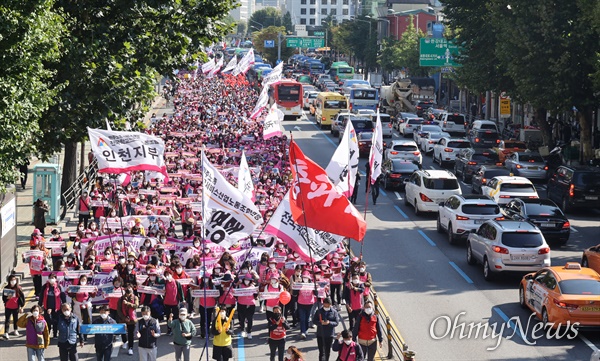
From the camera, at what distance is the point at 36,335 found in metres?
19.3

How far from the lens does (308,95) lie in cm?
8906

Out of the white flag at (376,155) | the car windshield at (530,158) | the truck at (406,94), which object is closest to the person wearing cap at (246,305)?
the white flag at (376,155)

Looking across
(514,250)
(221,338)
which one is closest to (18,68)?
(221,338)

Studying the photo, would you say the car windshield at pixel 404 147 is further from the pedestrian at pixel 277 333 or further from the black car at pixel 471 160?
the pedestrian at pixel 277 333

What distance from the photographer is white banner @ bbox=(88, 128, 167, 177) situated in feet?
85.3

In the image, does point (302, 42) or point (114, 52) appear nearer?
point (114, 52)

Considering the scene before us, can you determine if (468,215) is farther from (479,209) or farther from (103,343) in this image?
(103,343)

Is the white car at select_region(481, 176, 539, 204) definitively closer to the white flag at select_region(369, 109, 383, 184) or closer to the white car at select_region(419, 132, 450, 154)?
the white flag at select_region(369, 109, 383, 184)

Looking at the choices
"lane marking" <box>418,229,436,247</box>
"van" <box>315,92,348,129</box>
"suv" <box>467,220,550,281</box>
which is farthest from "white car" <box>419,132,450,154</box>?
"suv" <box>467,220,550,281</box>

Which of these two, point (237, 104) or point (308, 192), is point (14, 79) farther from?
point (237, 104)

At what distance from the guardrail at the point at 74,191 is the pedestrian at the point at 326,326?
1857cm

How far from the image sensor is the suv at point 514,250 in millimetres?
26016

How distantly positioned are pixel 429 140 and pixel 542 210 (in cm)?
2539

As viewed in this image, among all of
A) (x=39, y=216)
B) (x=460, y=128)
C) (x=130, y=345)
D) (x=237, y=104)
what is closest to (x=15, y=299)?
(x=130, y=345)
